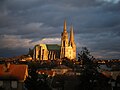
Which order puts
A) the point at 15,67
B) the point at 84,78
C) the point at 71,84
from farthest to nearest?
1. the point at 71,84
2. the point at 15,67
3. the point at 84,78

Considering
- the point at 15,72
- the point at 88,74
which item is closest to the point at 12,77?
the point at 15,72

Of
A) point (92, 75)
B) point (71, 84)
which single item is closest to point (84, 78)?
point (92, 75)

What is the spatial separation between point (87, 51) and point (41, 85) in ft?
29.7

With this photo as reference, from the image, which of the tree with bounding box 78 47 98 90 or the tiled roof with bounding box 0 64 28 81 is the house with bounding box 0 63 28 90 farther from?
the tree with bounding box 78 47 98 90

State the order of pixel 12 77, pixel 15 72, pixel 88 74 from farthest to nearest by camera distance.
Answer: pixel 15 72 → pixel 12 77 → pixel 88 74

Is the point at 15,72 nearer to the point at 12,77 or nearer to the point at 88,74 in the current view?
the point at 12,77

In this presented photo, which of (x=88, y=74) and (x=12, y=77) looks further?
(x=12, y=77)

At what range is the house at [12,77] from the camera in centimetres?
4950

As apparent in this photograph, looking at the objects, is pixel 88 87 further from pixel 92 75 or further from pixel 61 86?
pixel 61 86

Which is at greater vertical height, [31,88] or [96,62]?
[96,62]

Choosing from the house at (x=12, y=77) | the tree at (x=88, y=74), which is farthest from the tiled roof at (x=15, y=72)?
the tree at (x=88, y=74)

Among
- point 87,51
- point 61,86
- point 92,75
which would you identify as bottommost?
point 61,86

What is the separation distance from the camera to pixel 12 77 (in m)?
50.5

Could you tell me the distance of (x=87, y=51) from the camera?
122 feet
